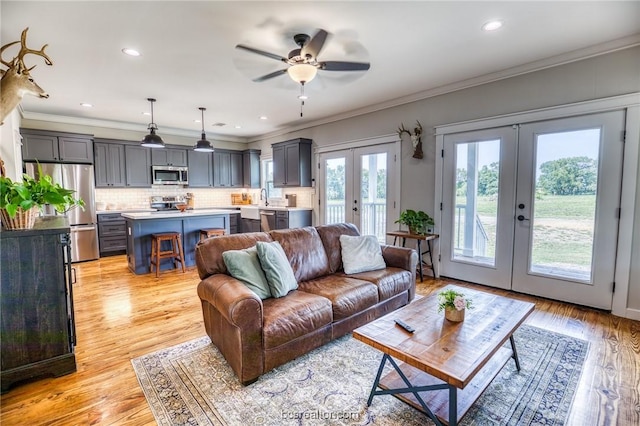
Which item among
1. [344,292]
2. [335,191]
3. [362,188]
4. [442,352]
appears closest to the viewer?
[442,352]

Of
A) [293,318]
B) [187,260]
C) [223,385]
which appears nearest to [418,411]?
[293,318]

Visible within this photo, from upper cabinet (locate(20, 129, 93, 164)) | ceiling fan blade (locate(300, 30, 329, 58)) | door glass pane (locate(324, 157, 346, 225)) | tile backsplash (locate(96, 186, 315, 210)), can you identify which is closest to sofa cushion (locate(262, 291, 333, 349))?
ceiling fan blade (locate(300, 30, 329, 58))

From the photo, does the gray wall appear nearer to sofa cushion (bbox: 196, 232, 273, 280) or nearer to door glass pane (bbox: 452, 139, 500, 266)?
door glass pane (bbox: 452, 139, 500, 266)

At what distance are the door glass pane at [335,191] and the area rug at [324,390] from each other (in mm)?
3633

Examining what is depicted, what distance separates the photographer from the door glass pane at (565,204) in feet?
10.3

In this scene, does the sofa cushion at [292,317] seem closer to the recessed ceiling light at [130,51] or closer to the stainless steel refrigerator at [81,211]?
the recessed ceiling light at [130,51]

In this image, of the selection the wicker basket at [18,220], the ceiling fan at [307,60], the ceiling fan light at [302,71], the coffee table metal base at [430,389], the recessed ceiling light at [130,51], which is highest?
the recessed ceiling light at [130,51]

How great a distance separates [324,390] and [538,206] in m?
3.21

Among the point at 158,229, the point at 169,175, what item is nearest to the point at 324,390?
the point at 158,229

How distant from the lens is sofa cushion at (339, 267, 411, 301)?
9.09 ft

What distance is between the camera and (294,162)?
629cm

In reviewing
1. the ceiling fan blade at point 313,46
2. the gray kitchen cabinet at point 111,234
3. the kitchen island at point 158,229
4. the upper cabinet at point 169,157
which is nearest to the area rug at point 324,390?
the ceiling fan blade at point 313,46

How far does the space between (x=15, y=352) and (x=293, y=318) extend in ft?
6.11

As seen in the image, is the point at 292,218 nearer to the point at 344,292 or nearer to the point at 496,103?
the point at 344,292
